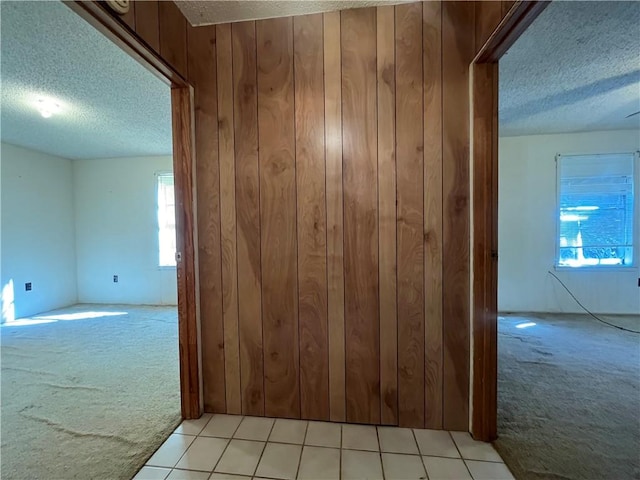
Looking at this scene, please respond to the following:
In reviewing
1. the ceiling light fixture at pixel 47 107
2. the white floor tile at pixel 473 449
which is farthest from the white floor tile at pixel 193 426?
the ceiling light fixture at pixel 47 107

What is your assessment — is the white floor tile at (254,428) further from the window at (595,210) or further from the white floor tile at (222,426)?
the window at (595,210)

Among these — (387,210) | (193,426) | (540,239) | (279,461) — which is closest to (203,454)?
(193,426)

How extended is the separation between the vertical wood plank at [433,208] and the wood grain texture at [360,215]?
0.89 ft

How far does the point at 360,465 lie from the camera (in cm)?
131

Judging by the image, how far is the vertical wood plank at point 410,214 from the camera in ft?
4.93

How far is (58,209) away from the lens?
430 centimetres

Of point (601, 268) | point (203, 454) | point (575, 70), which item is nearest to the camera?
point (203, 454)

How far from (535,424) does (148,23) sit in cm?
295

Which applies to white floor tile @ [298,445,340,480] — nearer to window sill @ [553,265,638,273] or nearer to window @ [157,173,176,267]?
window @ [157,173,176,267]

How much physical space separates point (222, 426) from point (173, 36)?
2184 millimetres

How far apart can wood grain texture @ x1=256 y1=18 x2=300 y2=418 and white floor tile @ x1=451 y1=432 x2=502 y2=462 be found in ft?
2.92

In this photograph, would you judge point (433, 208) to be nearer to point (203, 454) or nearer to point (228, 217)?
point (228, 217)

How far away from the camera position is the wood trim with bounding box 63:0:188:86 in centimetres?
104

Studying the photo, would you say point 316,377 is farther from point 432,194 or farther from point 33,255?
point 33,255
